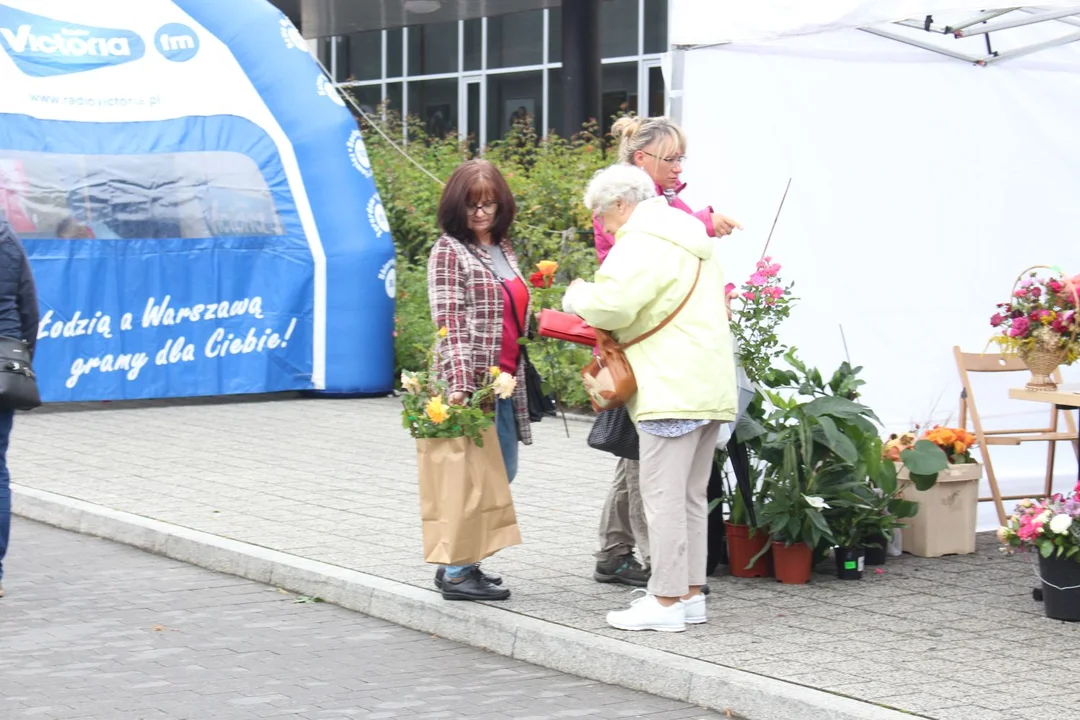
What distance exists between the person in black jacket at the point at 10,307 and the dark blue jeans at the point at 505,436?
2.06 m

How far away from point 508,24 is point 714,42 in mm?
21864

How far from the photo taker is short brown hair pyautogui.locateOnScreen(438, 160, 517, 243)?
20.2 feet

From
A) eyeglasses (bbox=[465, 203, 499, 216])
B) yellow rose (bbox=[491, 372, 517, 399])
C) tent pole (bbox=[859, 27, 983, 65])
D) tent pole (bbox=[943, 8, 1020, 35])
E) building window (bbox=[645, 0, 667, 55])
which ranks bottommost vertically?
yellow rose (bbox=[491, 372, 517, 399])

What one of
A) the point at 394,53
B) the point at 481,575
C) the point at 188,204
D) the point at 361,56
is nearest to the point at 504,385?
the point at 481,575

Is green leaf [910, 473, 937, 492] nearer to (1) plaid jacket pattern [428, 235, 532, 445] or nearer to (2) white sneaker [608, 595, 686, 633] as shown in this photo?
(2) white sneaker [608, 595, 686, 633]

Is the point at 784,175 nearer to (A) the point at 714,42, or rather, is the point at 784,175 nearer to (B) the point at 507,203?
(A) the point at 714,42

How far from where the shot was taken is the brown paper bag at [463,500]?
6000 millimetres

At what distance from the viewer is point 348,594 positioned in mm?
6688

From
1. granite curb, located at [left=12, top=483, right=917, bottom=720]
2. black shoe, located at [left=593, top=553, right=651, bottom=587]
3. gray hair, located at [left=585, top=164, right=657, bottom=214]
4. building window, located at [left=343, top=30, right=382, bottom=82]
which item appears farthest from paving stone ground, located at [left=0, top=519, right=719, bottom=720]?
building window, located at [left=343, top=30, right=382, bottom=82]

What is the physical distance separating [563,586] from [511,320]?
1.20 m

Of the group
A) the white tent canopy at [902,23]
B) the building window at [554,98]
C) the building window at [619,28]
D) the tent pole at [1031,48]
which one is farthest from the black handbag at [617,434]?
the building window at [554,98]

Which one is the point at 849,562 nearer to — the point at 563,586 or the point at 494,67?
the point at 563,586

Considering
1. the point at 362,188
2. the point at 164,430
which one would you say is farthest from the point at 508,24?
the point at 164,430

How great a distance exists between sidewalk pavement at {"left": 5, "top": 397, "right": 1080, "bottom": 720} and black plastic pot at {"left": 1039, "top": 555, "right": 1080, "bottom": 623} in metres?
0.08
